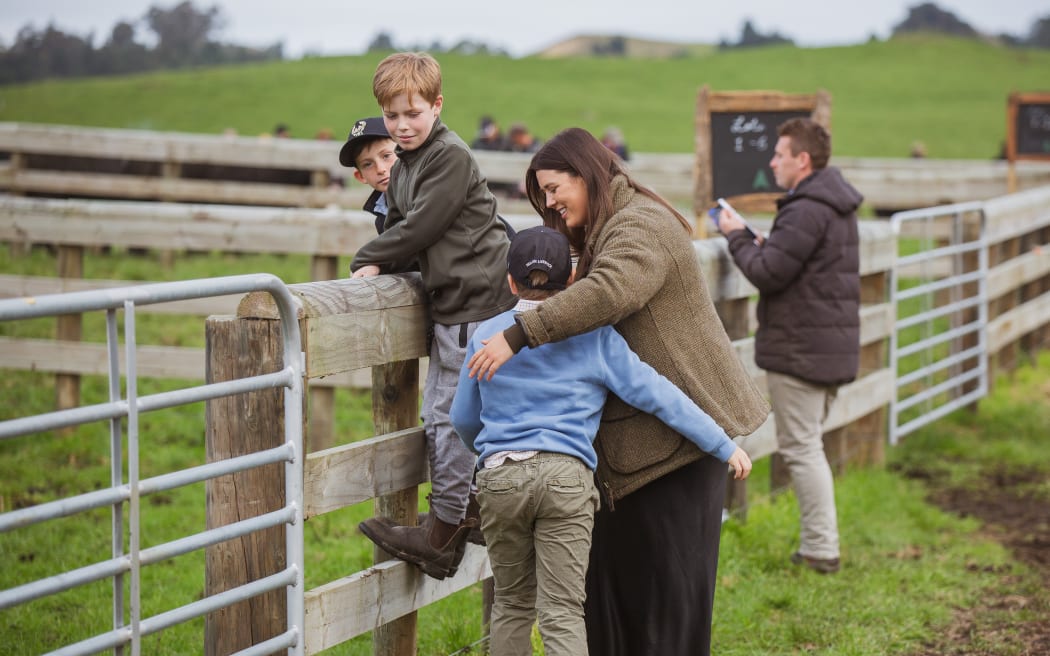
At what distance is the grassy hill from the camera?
136 ft

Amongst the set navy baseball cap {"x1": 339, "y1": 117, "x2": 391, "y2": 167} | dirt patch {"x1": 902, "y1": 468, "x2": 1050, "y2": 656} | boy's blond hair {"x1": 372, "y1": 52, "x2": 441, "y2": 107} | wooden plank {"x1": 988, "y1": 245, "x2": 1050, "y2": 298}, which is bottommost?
dirt patch {"x1": 902, "y1": 468, "x2": 1050, "y2": 656}

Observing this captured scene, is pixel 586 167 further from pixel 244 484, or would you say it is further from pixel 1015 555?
pixel 1015 555

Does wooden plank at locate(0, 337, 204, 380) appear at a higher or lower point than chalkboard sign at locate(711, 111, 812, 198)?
lower

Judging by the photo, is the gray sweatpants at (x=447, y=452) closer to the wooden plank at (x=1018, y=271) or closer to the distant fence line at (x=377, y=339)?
the distant fence line at (x=377, y=339)

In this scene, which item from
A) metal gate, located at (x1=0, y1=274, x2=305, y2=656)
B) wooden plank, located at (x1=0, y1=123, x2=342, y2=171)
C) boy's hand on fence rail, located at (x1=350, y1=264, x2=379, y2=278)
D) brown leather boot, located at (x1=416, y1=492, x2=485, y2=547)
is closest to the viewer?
metal gate, located at (x1=0, y1=274, x2=305, y2=656)

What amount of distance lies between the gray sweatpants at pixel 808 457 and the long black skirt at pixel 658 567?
196 centimetres

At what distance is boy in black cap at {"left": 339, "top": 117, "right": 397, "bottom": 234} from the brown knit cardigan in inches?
34.9

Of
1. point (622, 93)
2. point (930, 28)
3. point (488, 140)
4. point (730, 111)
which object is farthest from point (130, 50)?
point (730, 111)

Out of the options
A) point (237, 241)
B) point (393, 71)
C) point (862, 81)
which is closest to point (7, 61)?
point (862, 81)

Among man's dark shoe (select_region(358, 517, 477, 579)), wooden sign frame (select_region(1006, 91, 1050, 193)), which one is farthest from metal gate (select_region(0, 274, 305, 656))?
wooden sign frame (select_region(1006, 91, 1050, 193))

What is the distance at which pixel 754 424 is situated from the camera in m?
3.83

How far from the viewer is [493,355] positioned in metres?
3.28

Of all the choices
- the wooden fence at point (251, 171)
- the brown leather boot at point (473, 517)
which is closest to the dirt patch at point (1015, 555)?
the brown leather boot at point (473, 517)

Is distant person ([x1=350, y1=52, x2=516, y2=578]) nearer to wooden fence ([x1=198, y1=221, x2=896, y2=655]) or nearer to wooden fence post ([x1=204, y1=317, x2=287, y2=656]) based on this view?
wooden fence ([x1=198, y1=221, x2=896, y2=655])
